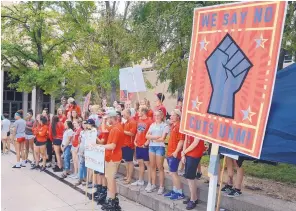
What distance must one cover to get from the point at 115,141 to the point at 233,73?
330 centimetres

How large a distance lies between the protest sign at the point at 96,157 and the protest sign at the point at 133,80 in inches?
109

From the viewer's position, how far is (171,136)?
6.27m

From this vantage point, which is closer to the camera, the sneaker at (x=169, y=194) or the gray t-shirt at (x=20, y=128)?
the sneaker at (x=169, y=194)

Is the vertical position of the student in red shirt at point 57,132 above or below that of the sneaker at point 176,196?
above

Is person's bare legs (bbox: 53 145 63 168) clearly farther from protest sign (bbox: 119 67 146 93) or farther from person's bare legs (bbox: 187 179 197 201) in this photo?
person's bare legs (bbox: 187 179 197 201)

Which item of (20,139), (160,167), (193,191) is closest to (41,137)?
(20,139)

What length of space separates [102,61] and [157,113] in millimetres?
12295

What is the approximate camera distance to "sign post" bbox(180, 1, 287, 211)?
3.03 m

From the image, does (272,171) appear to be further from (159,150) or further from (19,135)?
(19,135)

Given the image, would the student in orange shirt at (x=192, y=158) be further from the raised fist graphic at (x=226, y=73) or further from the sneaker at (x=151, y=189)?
the raised fist graphic at (x=226, y=73)

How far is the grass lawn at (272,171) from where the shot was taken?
7.29 metres

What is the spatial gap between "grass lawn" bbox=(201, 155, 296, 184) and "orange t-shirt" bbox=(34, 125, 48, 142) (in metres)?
4.80

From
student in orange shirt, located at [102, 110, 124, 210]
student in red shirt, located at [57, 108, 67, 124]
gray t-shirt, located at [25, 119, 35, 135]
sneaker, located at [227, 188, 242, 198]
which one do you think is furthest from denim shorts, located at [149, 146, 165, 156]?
gray t-shirt, located at [25, 119, 35, 135]

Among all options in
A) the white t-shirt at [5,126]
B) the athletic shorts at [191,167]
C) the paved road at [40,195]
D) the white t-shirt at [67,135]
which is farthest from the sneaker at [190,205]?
the white t-shirt at [5,126]
